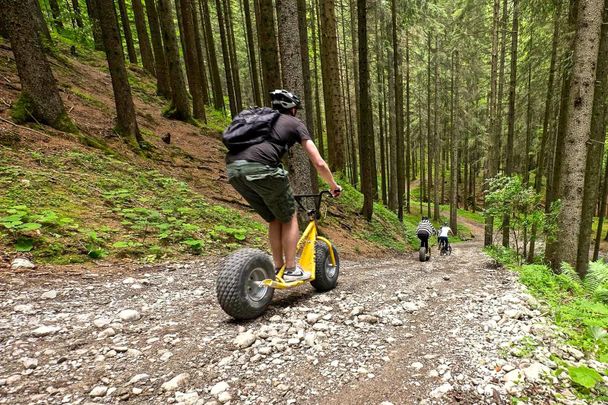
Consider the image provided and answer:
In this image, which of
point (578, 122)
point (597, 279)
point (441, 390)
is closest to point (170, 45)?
point (578, 122)

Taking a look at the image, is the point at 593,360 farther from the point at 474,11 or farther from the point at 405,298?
the point at 474,11

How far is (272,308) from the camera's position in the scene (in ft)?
13.2

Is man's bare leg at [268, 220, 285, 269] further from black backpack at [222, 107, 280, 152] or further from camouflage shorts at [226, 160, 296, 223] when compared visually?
black backpack at [222, 107, 280, 152]

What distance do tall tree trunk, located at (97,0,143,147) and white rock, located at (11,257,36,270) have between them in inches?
227

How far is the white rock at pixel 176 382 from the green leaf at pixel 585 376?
115 inches

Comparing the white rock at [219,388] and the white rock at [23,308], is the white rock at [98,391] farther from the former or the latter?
the white rock at [23,308]

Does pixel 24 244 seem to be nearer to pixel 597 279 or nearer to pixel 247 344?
pixel 247 344

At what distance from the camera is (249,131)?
3.52m

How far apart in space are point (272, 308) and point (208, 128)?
41.3ft

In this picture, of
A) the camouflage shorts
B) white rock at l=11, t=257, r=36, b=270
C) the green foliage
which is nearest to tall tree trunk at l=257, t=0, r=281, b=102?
the camouflage shorts

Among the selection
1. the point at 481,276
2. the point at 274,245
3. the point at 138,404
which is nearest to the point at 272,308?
the point at 274,245

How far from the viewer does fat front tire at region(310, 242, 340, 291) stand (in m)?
4.62

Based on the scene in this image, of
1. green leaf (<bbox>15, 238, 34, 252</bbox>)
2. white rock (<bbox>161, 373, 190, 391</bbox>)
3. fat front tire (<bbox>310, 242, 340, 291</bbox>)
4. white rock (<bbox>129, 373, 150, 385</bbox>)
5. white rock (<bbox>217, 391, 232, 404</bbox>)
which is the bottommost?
fat front tire (<bbox>310, 242, 340, 291</bbox>)

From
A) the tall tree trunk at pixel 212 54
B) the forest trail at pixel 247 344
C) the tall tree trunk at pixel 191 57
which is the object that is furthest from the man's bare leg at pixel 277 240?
the tall tree trunk at pixel 212 54
